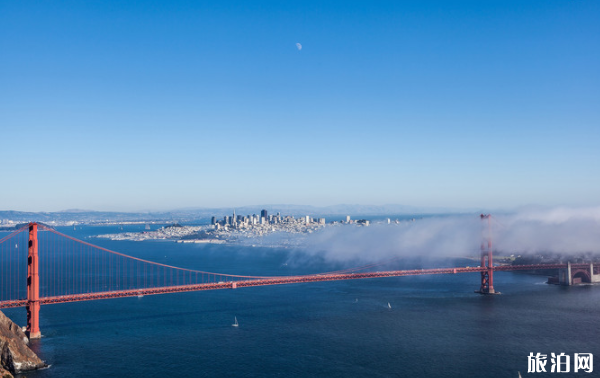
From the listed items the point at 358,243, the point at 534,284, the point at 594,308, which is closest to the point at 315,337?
the point at 594,308

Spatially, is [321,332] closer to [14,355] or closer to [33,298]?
[14,355]

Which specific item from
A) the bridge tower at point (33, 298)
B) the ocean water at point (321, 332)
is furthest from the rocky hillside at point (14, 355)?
the bridge tower at point (33, 298)

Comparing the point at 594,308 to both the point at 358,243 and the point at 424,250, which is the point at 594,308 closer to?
the point at 424,250

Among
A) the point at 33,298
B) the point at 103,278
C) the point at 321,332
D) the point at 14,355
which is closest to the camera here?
the point at 14,355
